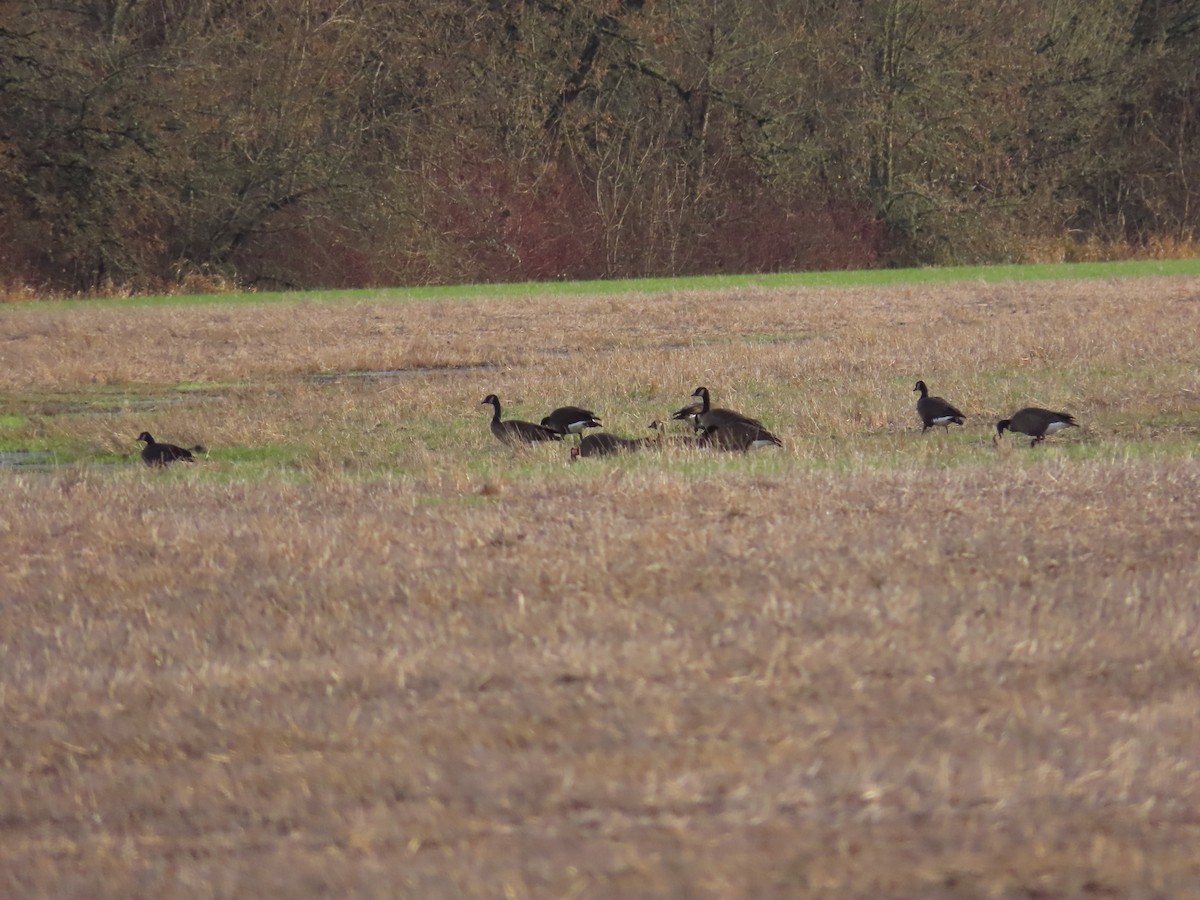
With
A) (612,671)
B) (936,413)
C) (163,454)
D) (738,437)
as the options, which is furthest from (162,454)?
(612,671)

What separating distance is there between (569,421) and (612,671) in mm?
7317

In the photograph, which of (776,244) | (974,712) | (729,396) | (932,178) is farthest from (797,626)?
(932,178)

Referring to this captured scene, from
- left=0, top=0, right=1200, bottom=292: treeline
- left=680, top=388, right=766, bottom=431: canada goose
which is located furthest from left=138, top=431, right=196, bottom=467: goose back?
left=0, top=0, right=1200, bottom=292: treeline

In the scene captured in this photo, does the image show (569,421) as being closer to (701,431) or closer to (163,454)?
(701,431)

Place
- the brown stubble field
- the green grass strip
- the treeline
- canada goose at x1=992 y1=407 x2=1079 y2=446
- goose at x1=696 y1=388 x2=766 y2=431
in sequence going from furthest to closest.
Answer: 1. the treeline
2. the green grass strip
3. goose at x1=696 y1=388 x2=766 y2=431
4. canada goose at x1=992 y1=407 x2=1079 y2=446
5. the brown stubble field

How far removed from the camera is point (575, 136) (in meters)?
47.9

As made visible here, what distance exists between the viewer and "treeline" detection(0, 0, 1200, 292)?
39.8 m

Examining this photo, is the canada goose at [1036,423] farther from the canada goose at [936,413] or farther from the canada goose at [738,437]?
the canada goose at [738,437]

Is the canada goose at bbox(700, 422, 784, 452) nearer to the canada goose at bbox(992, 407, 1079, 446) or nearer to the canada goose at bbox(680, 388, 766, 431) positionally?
the canada goose at bbox(680, 388, 766, 431)

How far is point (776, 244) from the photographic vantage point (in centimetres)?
4850

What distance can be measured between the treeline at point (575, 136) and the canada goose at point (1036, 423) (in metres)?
31.1

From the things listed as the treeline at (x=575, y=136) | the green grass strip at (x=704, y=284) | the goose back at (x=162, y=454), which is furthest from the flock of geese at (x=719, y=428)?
the treeline at (x=575, y=136)

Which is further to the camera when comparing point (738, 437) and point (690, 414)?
point (690, 414)

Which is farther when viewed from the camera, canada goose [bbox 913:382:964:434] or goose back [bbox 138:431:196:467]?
canada goose [bbox 913:382:964:434]
